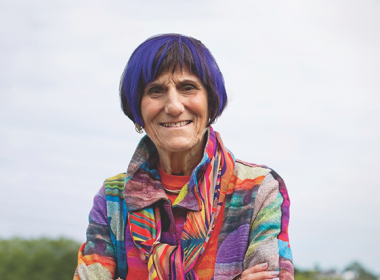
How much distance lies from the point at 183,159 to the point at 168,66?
61cm

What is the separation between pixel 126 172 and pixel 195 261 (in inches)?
31.5

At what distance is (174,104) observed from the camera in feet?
8.88

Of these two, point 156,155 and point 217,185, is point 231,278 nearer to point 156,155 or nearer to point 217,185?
point 217,185

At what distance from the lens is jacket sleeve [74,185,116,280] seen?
2.89 metres

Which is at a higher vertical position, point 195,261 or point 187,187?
point 187,187

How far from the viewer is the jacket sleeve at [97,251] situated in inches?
114

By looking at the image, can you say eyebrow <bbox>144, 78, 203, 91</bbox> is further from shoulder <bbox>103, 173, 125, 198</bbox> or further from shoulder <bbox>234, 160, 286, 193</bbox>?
shoulder <bbox>103, 173, 125, 198</bbox>

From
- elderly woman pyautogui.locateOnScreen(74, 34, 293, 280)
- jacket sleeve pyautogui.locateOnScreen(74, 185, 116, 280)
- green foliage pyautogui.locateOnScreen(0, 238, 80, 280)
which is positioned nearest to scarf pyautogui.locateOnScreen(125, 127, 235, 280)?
elderly woman pyautogui.locateOnScreen(74, 34, 293, 280)

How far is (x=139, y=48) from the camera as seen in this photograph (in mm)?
2879

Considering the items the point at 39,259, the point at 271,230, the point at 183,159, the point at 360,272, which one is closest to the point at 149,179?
the point at 183,159

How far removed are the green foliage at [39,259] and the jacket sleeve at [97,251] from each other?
11.0m

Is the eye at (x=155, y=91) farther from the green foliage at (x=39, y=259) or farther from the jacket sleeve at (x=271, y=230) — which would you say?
the green foliage at (x=39, y=259)

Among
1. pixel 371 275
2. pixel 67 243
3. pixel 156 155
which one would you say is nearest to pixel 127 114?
pixel 156 155

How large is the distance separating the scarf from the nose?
0.32m
